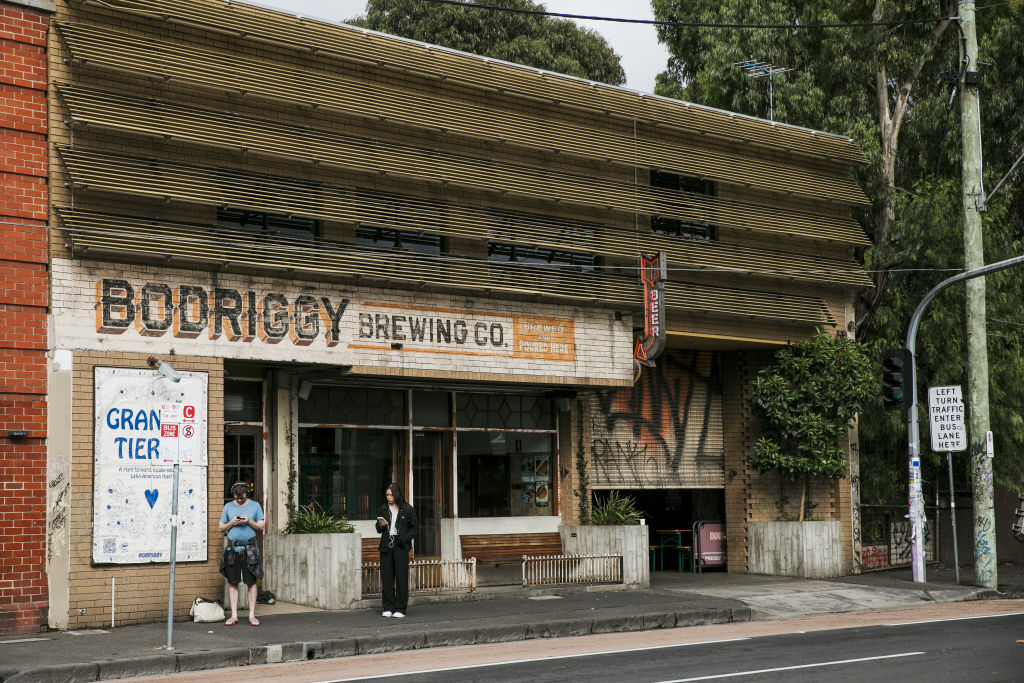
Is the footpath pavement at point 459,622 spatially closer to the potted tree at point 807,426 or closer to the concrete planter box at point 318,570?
the concrete planter box at point 318,570

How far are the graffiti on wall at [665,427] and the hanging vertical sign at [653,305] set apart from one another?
2.21 meters

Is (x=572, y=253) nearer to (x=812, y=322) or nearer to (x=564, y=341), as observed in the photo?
(x=564, y=341)

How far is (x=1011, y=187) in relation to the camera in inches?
1136

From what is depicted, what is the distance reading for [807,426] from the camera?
21.9 meters

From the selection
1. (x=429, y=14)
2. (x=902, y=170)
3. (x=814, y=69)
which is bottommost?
(x=902, y=170)

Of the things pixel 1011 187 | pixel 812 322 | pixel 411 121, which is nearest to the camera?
pixel 411 121

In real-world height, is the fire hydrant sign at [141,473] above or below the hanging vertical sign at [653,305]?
below

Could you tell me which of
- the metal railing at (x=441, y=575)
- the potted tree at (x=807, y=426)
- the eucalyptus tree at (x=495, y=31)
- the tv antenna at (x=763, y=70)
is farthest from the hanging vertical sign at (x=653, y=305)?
the eucalyptus tree at (x=495, y=31)

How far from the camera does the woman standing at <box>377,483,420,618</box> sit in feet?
53.2

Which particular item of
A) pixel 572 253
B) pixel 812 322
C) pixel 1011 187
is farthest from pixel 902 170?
pixel 572 253

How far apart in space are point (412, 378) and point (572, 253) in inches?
158

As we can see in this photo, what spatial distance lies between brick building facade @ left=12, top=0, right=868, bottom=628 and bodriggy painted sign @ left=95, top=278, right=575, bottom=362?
0.12 feet

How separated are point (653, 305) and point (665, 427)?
13.1ft

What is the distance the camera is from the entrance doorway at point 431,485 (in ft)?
65.5
